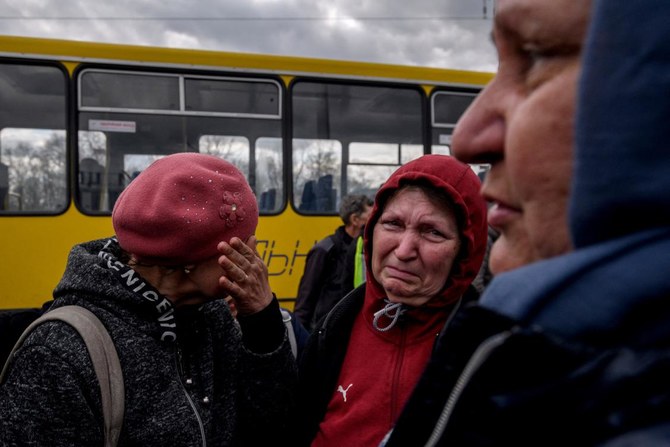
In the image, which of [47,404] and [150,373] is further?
[150,373]

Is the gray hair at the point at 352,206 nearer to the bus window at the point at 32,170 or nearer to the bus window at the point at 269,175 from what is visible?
the bus window at the point at 269,175

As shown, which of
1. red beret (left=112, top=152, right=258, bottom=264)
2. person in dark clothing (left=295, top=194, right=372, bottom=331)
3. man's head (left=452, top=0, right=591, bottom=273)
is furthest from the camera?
person in dark clothing (left=295, top=194, right=372, bottom=331)

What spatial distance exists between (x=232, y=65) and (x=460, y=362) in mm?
5632

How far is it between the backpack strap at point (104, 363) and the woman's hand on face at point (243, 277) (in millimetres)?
396

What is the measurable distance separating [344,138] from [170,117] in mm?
1856

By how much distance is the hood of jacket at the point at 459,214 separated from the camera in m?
1.88

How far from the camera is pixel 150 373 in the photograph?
1.54 m

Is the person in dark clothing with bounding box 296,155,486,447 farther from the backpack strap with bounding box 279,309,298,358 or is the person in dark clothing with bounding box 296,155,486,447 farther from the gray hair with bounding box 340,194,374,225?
the gray hair with bounding box 340,194,374,225

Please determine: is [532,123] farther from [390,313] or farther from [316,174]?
[316,174]

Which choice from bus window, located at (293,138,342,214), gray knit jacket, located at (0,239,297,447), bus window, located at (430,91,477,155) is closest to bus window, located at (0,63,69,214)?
bus window, located at (293,138,342,214)

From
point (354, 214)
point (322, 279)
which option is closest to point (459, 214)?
point (322, 279)

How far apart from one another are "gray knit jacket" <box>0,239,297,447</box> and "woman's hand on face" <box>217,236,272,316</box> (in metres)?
0.05

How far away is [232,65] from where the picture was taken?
19.4ft

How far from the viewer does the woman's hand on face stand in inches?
69.1
